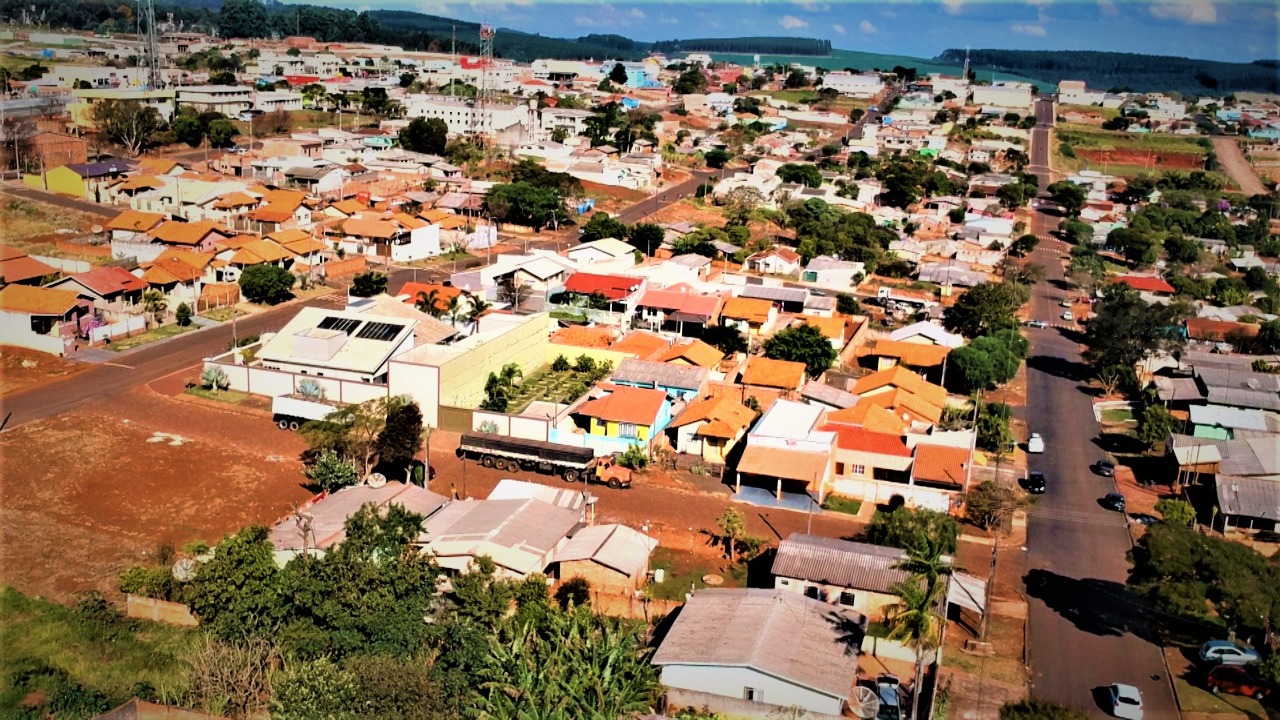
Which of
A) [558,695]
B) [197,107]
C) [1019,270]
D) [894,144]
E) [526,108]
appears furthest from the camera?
[894,144]

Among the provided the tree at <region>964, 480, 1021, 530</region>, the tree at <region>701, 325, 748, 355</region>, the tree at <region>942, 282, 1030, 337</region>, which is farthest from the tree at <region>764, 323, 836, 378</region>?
the tree at <region>964, 480, 1021, 530</region>

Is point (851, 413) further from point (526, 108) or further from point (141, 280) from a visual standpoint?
point (526, 108)

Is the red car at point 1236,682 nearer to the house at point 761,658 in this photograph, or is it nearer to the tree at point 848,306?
the house at point 761,658

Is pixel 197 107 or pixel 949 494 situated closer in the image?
pixel 949 494

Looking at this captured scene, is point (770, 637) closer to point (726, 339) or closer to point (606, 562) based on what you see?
point (606, 562)

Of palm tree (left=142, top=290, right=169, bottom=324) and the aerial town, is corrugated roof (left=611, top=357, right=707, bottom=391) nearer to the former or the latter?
the aerial town

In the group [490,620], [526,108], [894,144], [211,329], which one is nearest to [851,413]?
[490,620]
